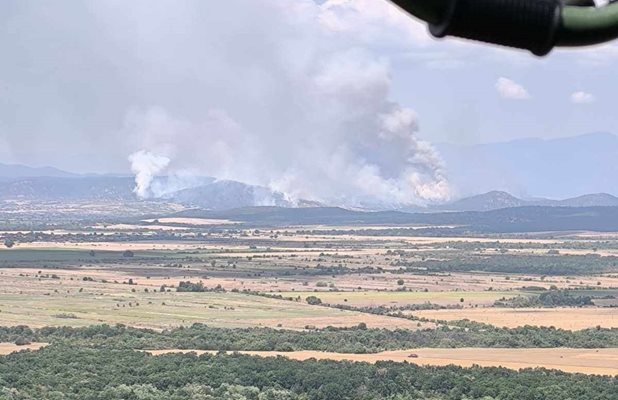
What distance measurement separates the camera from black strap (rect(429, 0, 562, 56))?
3.09 metres

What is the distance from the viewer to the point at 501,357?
57344 millimetres

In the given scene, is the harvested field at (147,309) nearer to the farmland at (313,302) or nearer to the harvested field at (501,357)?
the farmland at (313,302)

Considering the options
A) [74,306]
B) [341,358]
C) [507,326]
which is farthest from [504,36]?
[74,306]

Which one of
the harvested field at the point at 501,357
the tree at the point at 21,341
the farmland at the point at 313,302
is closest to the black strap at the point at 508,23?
the farmland at the point at 313,302

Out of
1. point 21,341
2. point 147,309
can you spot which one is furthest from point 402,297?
point 21,341

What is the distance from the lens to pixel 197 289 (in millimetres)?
94562

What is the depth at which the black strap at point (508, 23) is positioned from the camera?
10.1ft

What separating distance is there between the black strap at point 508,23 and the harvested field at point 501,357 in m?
49.2

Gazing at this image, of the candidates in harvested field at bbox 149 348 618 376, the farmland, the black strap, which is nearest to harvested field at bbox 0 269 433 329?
the farmland

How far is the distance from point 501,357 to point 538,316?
2305cm

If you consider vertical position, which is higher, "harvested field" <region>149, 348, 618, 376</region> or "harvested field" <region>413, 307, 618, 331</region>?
"harvested field" <region>413, 307, 618, 331</region>

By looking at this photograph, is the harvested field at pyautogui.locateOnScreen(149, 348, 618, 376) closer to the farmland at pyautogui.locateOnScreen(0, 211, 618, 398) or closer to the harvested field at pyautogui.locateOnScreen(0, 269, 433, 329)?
the farmland at pyautogui.locateOnScreen(0, 211, 618, 398)

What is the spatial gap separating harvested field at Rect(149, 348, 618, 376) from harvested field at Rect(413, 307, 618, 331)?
11.6 m

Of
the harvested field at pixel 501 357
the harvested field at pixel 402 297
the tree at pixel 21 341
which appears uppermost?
the harvested field at pixel 402 297
